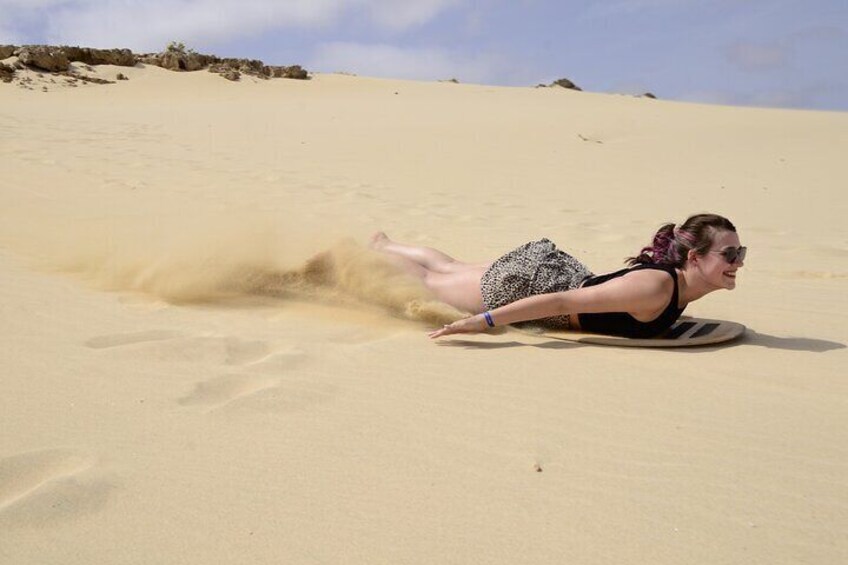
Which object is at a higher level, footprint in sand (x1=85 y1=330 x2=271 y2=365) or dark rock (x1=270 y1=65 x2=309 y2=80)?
dark rock (x1=270 y1=65 x2=309 y2=80)

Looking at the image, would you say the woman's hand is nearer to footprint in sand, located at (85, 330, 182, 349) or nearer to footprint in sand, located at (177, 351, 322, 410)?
footprint in sand, located at (177, 351, 322, 410)

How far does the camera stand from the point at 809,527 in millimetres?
1519

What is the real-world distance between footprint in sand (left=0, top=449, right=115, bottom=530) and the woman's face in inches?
89.8

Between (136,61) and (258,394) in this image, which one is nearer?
(258,394)

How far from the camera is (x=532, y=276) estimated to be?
3.26 metres

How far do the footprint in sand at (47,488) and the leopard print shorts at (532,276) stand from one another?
2.01 meters

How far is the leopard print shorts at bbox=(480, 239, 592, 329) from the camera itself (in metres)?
3.25

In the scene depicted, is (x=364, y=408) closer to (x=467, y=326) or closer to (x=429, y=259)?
(x=467, y=326)

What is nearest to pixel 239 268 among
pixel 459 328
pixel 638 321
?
pixel 459 328

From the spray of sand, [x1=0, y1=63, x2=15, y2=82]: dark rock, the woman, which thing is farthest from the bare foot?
[x1=0, y1=63, x2=15, y2=82]: dark rock

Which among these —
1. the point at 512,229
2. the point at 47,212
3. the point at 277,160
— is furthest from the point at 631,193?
the point at 47,212

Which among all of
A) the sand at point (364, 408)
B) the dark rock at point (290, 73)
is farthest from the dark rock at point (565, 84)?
the sand at point (364, 408)

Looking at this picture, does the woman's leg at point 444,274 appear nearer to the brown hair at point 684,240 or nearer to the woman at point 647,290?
the woman at point 647,290

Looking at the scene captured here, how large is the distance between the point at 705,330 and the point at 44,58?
20774mm
